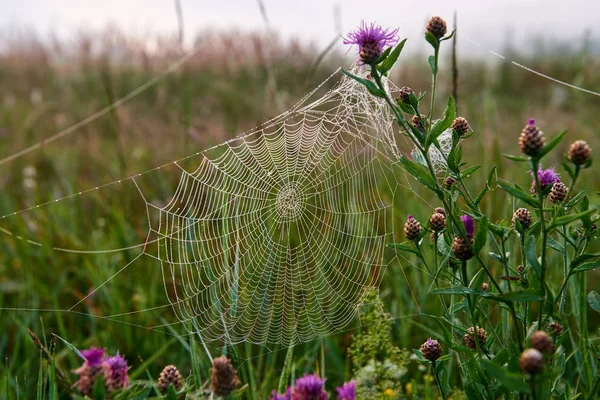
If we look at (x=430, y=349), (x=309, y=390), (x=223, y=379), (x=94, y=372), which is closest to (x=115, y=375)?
(x=94, y=372)

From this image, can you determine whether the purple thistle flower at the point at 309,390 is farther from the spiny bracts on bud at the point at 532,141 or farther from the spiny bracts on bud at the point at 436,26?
the spiny bracts on bud at the point at 436,26

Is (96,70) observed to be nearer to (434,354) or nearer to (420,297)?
(420,297)

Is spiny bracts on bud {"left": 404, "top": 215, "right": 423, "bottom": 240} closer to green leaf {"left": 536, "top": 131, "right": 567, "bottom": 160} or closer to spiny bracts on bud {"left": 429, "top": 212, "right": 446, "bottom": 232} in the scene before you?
spiny bracts on bud {"left": 429, "top": 212, "right": 446, "bottom": 232}

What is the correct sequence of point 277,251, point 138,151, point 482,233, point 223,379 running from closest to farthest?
point 223,379 → point 482,233 → point 277,251 → point 138,151

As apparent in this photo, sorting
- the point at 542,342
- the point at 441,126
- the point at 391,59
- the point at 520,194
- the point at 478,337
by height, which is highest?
the point at 391,59

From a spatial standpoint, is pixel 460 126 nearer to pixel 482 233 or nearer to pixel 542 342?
pixel 482 233

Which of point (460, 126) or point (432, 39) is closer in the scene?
point (432, 39)

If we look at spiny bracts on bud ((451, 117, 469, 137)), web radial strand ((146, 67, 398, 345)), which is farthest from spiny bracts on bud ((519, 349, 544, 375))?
web radial strand ((146, 67, 398, 345))

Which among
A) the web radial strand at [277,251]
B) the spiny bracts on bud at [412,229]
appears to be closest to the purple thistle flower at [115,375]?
the spiny bracts on bud at [412,229]
